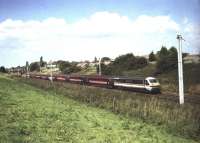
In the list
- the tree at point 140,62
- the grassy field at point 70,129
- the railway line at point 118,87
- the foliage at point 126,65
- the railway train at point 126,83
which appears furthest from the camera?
the foliage at point 126,65

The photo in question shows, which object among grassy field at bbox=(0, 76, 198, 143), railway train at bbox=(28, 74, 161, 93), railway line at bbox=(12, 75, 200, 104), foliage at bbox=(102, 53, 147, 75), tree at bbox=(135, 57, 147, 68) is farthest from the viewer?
foliage at bbox=(102, 53, 147, 75)

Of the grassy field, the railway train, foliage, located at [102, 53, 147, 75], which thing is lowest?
the grassy field

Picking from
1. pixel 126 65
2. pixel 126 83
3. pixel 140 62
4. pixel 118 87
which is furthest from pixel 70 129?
pixel 126 65

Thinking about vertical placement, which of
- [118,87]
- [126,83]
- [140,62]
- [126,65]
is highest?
[140,62]

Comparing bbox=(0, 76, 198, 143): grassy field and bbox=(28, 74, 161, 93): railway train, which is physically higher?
bbox=(28, 74, 161, 93): railway train

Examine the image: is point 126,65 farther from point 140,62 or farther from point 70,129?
point 70,129

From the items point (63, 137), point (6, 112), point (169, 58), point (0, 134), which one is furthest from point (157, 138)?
point (169, 58)

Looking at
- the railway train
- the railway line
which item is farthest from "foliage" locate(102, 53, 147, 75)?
the railway train

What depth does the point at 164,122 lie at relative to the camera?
25.3 meters

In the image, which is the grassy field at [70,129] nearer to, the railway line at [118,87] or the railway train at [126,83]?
the railway line at [118,87]

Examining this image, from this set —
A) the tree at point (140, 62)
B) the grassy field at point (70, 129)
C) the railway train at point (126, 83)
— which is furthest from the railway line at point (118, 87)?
the tree at point (140, 62)

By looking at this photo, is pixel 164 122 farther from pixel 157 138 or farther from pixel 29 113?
pixel 29 113

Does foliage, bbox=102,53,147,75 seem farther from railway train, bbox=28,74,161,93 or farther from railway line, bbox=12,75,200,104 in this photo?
railway train, bbox=28,74,161,93

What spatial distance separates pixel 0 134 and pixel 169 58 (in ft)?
208
